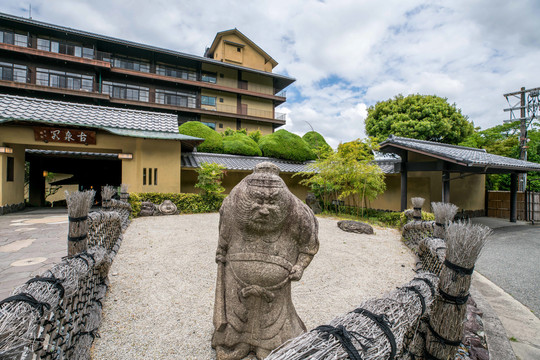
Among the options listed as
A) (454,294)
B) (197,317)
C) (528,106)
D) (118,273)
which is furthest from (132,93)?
(528,106)

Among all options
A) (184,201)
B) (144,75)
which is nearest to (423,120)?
(184,201)

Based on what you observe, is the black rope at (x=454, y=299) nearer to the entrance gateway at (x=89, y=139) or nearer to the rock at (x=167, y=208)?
the rock at (x=167, y=208)

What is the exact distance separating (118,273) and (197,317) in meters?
2.15

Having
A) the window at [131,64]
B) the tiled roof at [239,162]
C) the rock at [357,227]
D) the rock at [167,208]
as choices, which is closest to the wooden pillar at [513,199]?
the tiled roof at [239,162]

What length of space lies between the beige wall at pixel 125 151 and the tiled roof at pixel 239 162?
4.24 ft

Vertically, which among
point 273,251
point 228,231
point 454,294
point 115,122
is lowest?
point 454,294

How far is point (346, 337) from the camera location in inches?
50.2

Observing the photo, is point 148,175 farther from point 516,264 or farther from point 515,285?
point 516,264

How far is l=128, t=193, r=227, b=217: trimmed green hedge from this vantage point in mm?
9398

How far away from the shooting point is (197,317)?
316 centimetres

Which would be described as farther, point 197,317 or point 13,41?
point 13,41

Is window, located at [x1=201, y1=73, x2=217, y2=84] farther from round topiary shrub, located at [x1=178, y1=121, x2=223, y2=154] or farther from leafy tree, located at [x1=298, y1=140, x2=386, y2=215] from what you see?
leafy tree, located at [x1=298, y1=140, x2=386, y2=215]

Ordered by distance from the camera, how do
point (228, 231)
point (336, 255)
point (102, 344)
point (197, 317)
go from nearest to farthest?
point (228, 231) → point (102, 344) → point (197, 317) → point (336, 255)

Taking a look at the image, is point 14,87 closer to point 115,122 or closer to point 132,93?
point 132,93
